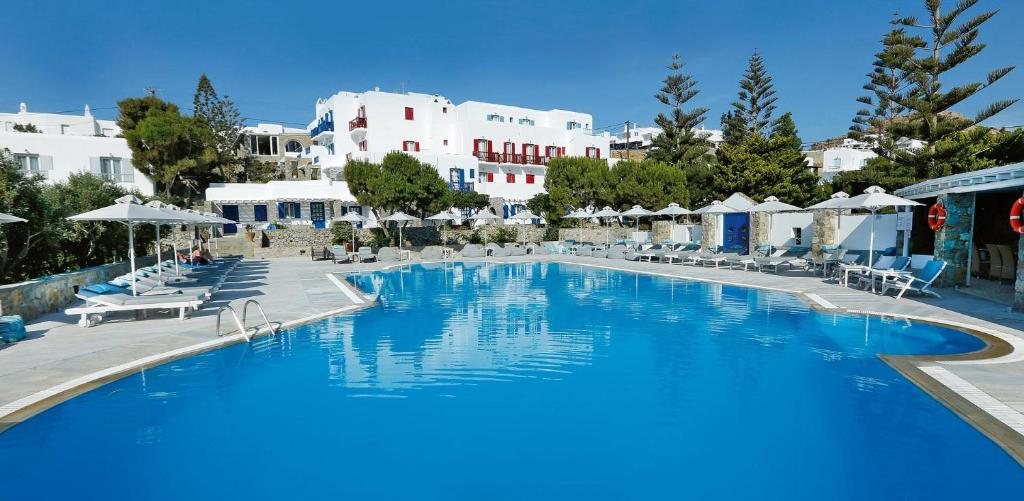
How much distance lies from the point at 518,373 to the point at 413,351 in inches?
78.1

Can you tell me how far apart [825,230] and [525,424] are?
54.7ft

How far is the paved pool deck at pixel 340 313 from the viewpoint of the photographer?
17.8ft

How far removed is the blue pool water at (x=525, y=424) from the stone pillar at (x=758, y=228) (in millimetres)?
12512

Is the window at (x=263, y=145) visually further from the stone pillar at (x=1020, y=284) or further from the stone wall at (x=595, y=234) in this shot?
the stone pillar at (x=1020, y=284)

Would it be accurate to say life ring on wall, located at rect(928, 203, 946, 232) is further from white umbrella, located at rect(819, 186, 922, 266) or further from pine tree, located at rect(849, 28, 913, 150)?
pine tree, located at rect(849, 28, 913, 150)

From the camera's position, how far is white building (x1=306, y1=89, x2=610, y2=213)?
120 ft

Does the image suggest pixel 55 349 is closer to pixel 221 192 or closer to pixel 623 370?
pixel 623 370

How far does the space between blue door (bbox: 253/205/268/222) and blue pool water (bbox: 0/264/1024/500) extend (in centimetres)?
2882

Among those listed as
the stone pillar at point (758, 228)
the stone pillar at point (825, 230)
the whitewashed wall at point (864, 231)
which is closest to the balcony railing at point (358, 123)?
the stone pillar at point (758, 228)

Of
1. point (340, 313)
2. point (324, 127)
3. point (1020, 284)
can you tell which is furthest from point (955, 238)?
point (324, 127)

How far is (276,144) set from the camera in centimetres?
4969

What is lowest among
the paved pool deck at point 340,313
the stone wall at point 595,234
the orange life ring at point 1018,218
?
the paved pool deck at point 340,313

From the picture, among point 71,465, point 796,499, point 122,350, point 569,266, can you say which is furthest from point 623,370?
point 569,266

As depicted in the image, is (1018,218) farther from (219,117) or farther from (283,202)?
(219,117)
